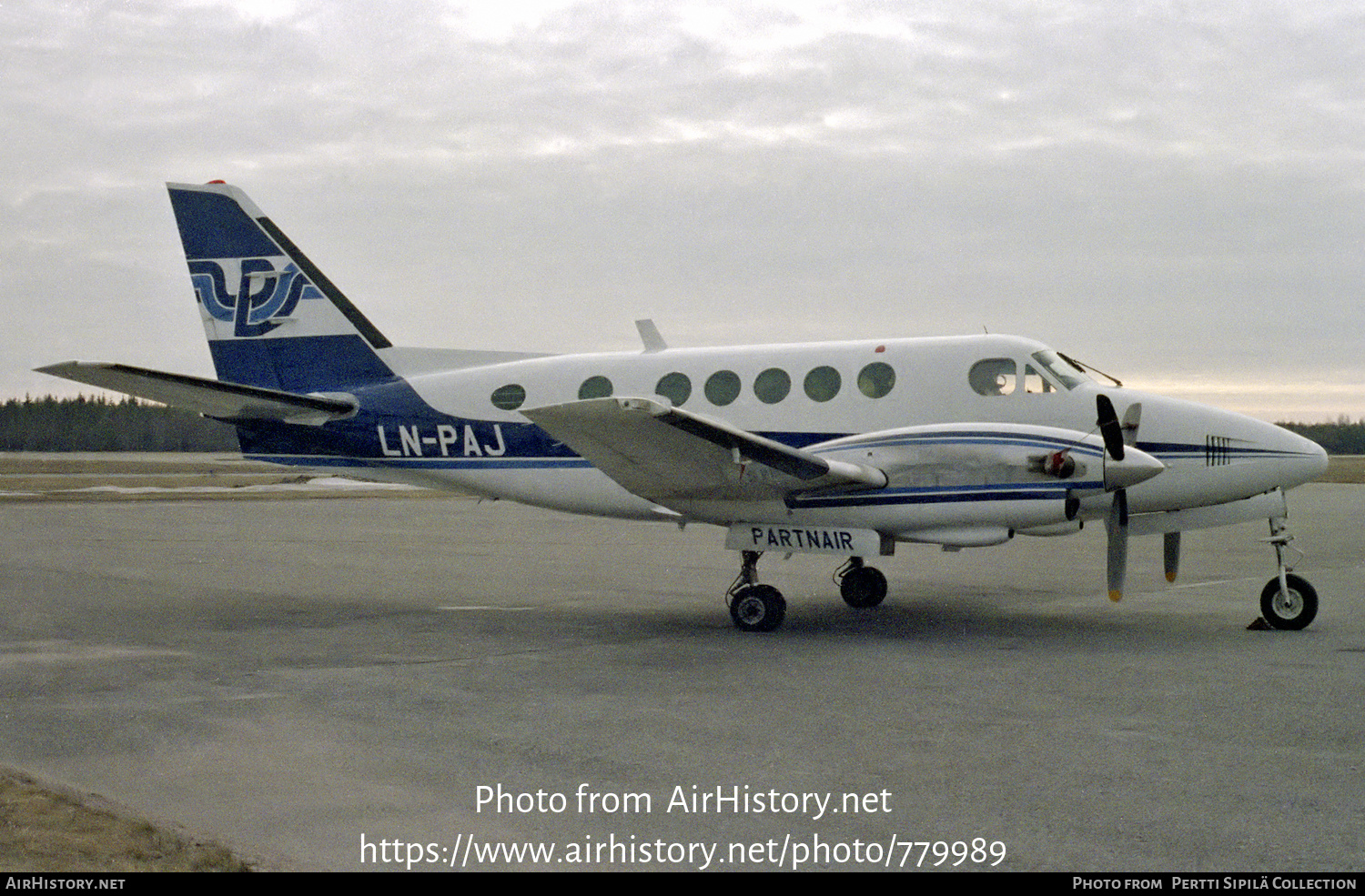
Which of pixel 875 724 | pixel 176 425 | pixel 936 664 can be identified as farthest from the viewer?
pixel 176 425

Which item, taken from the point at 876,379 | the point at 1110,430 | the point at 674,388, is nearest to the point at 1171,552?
the point at 1110,430

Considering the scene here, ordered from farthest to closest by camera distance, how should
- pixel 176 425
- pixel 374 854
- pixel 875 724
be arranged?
pixel 176 425
pixel 875 724
pixel 374 854

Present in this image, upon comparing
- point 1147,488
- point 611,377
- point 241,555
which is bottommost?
point 241,555

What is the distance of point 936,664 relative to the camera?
→ 10.0 metres

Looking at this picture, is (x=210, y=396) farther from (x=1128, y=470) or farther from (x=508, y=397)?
(x=1128, y=470)

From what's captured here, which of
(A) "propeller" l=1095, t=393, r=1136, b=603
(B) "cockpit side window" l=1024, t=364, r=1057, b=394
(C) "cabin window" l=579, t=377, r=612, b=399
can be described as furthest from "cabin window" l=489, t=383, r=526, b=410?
(A) "propeller" l=1095, t=393, r=1136, b=603

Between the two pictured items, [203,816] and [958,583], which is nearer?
[203,816]

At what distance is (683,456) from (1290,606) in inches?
234

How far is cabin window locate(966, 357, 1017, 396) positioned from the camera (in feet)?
41.8

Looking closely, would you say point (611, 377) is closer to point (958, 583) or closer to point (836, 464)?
point (836, 464)

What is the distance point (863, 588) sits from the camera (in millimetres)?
14164

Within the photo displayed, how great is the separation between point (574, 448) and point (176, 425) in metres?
112

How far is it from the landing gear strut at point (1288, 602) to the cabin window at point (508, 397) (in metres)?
8.13

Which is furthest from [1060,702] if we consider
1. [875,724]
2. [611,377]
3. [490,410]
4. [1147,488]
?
[490,410]
